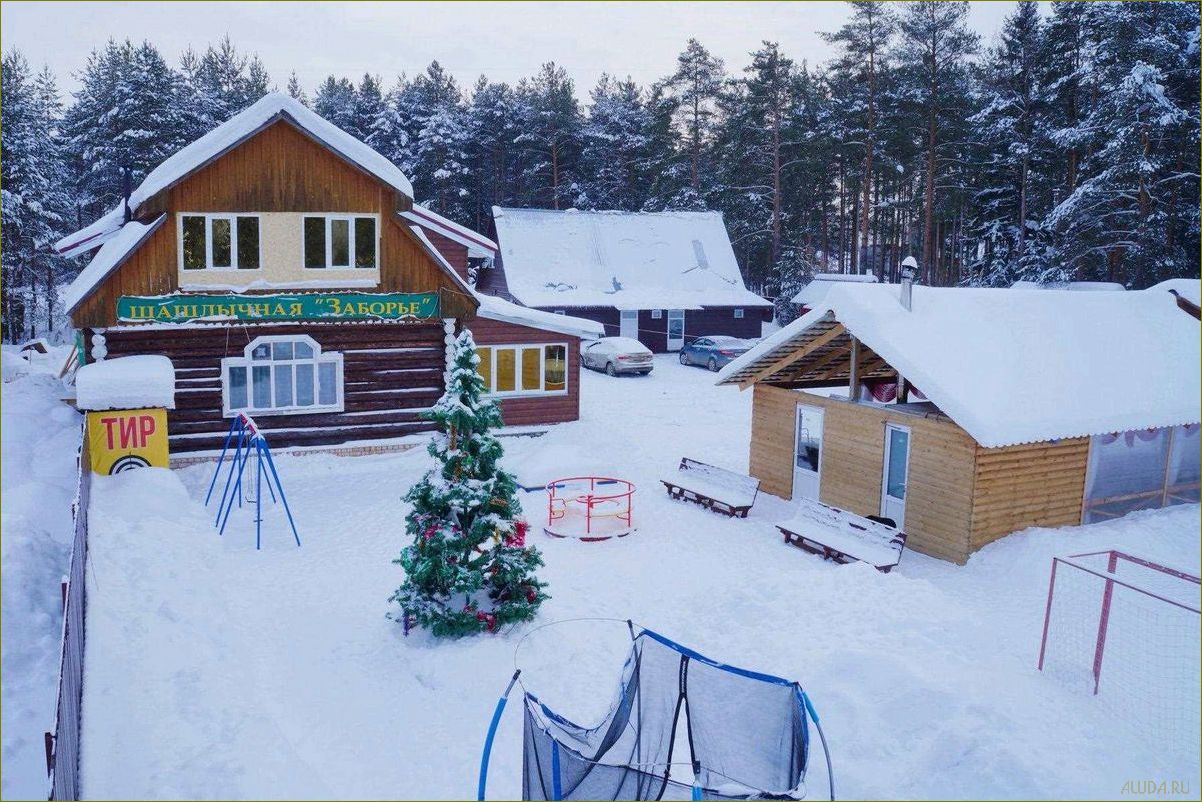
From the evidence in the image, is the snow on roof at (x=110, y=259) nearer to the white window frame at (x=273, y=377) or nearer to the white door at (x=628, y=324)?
the white window frame at (x=273, y=377)

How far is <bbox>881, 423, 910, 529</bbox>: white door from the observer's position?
15727 mm

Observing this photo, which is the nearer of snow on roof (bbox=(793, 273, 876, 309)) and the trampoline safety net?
the trampoline safety net

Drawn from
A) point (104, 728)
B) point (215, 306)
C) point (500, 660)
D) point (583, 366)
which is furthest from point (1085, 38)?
point (104, 728)

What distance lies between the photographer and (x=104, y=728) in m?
7.23

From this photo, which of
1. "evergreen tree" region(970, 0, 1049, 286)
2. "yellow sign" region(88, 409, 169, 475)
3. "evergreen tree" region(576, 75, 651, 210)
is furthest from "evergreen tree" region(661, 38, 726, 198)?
"yellow sign" region(88, 409, 169, 475)

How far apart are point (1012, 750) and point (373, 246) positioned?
646 inches

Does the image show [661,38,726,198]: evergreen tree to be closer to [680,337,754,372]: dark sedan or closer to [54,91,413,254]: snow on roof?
[680,337,754,372]: dark sedan

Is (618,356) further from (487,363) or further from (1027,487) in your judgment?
(1027,487)

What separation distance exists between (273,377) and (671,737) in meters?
15.1

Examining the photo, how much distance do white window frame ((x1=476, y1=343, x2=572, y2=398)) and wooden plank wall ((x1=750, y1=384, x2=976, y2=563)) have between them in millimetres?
6598

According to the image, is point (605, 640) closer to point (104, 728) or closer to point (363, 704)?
point (363, 704)

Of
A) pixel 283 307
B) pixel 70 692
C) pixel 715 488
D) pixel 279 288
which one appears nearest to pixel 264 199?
pixel 279 288

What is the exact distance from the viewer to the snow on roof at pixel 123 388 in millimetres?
15070

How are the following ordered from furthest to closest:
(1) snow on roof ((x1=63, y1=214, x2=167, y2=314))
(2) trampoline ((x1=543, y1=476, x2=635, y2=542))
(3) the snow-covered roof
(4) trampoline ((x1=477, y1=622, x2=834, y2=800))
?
(3) the snow-covered roof
(1) snow on roof ((x1=63, y1=214, x2=167, y2=314))
(2) trampoline ((x1=543, y1=476, x2=635, y2=542))
(4) trampoline ((x1=477, y1=622, x2=834, y2=800))
